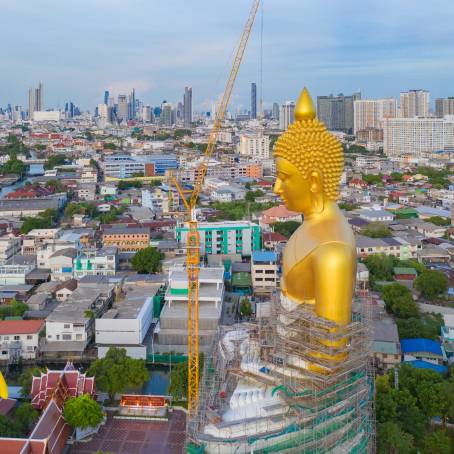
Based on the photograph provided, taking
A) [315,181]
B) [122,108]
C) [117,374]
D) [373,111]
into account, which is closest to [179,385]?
[117,374]

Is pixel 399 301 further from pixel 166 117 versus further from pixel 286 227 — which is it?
pixel 166 117

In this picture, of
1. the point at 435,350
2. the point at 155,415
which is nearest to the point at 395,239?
the point at 435,350

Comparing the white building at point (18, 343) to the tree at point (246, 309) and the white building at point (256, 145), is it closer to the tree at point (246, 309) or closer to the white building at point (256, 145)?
the tree at point (246, 309)

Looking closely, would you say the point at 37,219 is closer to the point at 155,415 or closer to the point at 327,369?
the point at 155,415

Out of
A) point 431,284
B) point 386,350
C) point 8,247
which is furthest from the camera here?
point 8,247

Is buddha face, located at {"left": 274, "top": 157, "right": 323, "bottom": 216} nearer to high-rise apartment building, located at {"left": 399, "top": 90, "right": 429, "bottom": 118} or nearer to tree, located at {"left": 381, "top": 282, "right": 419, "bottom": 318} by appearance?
tree, located at {"left": 381, "top": 282, "right": 419, "bottom": 318}

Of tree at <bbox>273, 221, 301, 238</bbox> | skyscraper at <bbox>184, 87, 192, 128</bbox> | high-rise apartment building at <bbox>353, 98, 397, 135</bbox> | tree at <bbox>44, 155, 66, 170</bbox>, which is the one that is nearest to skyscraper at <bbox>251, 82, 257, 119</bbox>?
skyscraper at <bbox>184, 87, 192, 128</bbox>

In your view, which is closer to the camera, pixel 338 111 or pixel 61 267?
pixel 61 267
